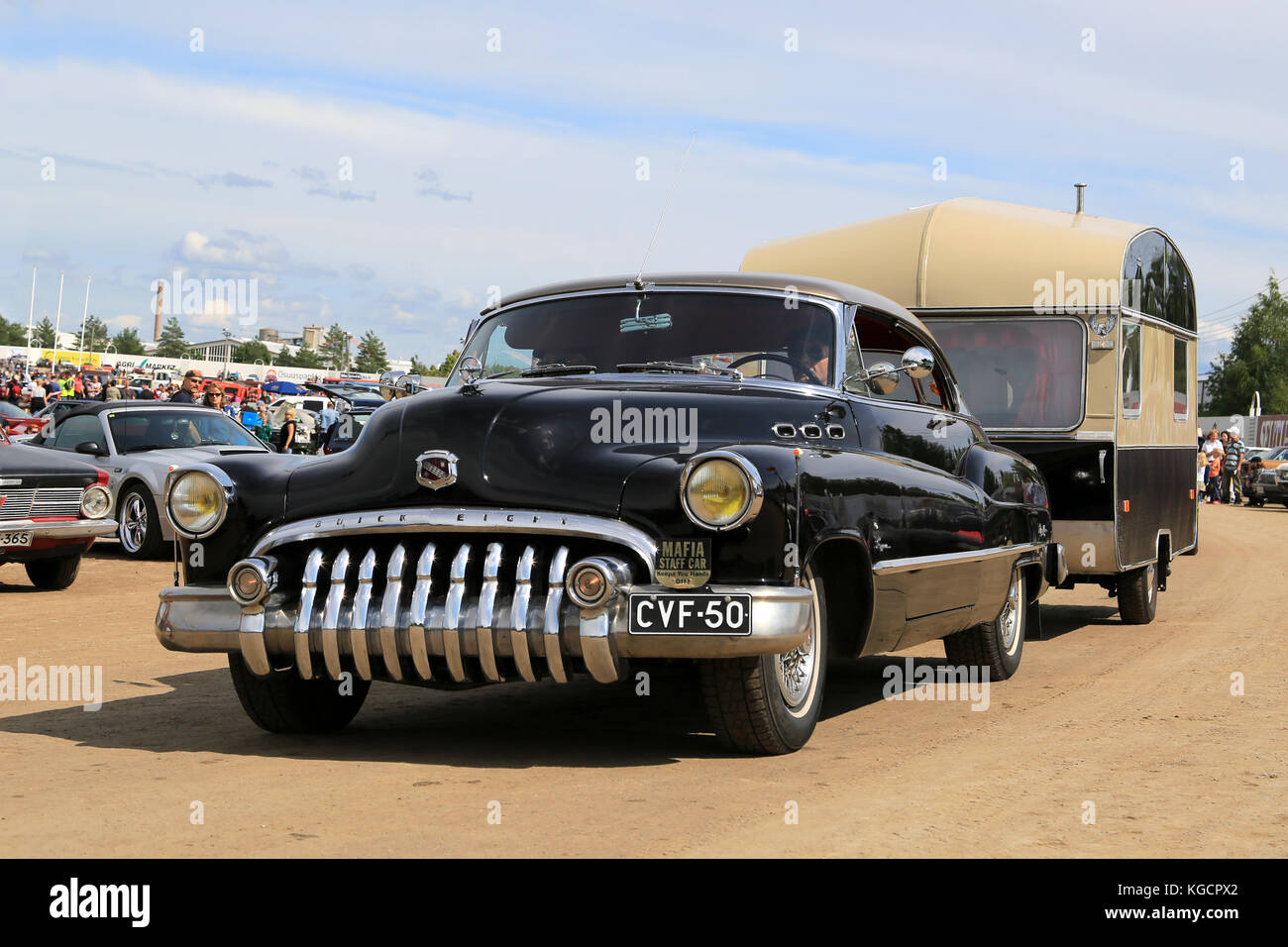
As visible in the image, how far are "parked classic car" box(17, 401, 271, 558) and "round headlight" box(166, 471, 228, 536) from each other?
34.5 ft

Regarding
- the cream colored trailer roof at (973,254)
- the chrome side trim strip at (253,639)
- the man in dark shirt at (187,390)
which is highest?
the cream colored trailer roof at (973,254)

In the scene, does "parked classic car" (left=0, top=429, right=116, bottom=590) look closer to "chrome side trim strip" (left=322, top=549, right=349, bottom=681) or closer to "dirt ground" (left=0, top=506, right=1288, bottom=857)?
"dirt ground" (left=0, top=506, right=1288, bottom=857)

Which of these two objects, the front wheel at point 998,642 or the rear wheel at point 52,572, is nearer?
the front wheel at point 998,642

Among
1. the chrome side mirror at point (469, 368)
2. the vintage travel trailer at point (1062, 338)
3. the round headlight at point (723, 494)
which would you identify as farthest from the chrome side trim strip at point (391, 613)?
the vintage travel trailer at point (1062, 338)

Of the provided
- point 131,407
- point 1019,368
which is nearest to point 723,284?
point 1019,368

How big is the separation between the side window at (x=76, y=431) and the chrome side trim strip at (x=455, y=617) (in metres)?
12.9

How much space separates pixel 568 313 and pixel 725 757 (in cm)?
241

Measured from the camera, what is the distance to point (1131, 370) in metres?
12.0

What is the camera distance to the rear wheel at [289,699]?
6.08 metres

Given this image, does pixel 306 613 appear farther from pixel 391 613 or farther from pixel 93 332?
pixel 93 332

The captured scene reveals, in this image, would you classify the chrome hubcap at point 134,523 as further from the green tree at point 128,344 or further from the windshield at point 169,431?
the green tree at point 128,344

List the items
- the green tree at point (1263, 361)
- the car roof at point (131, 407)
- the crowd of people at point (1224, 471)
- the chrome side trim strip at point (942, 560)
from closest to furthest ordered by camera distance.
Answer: the chrome side trim strip at point (942, 560) → the car roof at point (131, 407) → the crowd of people at point (1224, 471) → the green tree at point (1263, 361)
